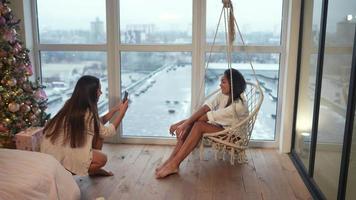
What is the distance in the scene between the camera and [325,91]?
8.89 feet

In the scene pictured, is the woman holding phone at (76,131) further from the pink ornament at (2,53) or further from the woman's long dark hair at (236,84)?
the woman's long dark hair at (236,84)

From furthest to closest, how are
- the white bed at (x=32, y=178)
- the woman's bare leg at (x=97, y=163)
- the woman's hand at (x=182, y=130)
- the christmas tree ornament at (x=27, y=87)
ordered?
1. the christmas tree ornament at (x=27, y=87)
2. the woman's hand at (x=182, y=130)
3. the woman's bare leg at (x=97, y=163)
4. the white bed at (x=32, y=178)

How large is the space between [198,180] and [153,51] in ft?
5.32

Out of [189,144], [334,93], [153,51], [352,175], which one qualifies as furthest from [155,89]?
[352,175]

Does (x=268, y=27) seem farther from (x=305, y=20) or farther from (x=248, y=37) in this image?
(x=305, y=20)

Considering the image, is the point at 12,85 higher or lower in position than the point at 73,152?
higher

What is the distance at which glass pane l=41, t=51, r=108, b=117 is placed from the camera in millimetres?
4141

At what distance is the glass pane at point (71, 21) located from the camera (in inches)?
159

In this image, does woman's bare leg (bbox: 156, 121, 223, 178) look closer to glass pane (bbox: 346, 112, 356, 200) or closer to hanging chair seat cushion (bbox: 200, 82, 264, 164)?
hanging chair seat cushion (bbox: 200, 82, 264, 164)

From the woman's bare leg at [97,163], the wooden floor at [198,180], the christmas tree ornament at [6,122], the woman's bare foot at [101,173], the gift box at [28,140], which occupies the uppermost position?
the christmas tree ornament at [6,122]

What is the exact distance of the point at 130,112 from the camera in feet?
13.9

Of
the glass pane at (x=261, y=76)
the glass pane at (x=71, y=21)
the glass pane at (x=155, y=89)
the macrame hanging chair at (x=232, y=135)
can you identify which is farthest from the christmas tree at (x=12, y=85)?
the glass pane at (x=261, y=76)

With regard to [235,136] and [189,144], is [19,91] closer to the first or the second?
[189,144]

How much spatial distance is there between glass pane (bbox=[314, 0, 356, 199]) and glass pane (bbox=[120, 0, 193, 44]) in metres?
1.69
